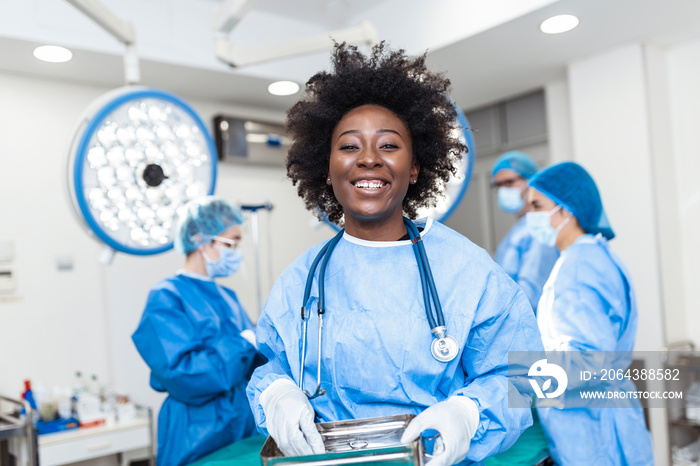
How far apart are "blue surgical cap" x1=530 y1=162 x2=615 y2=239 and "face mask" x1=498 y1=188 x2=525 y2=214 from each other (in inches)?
40.5

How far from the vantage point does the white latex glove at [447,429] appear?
937 millimetres

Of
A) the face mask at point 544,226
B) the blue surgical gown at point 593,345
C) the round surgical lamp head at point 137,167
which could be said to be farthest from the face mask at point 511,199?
the round surgical lamp head at point 137,167

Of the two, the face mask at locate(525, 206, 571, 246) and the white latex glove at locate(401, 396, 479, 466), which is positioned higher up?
the face mask at locate(525, 206, 571, 246)

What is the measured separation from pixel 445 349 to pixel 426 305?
9 centimetres

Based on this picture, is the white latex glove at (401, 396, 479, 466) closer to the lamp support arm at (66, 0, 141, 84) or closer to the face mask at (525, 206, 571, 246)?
the face mask at (525, 206, 571, 246)

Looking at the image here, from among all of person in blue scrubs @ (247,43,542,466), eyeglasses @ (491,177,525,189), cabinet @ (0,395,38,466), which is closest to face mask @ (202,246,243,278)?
cabinet @ (0,395,38,466)

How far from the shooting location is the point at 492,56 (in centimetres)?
325

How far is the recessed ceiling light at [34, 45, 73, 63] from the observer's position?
8.98ft

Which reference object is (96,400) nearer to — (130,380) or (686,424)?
(130,380)

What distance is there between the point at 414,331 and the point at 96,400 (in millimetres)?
2296

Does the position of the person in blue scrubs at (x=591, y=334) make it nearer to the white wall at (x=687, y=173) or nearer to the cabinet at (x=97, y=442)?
the white wall at (x=687, y=173)

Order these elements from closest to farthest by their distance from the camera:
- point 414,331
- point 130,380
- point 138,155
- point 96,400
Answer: point 414,331 → point 138,155 → point 96,400 → point 130,380

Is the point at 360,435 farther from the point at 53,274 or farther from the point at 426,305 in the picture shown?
the point at 53,274

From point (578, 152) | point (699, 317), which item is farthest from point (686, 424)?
point (578, 152)
